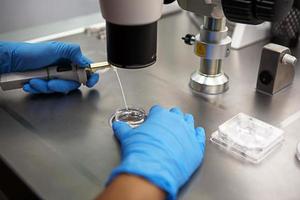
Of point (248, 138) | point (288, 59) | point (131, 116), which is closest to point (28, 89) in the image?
point (131, 116)

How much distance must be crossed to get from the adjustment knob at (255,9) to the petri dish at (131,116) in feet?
0.91

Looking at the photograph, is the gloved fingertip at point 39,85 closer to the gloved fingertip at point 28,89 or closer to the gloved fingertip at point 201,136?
the gloved fingertip at point 28,89

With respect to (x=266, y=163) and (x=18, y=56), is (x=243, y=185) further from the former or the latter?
(x=18, y=56)

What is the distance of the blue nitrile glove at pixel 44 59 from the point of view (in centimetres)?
94

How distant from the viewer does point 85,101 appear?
95 centimetres

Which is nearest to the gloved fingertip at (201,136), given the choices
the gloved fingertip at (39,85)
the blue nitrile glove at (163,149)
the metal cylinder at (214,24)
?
the blue nitrile glove at (163,149)

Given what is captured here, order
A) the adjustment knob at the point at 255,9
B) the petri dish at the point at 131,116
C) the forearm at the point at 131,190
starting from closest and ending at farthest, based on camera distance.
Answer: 1. the forearm at the point at 131,190
2. the adjustment knob at the point at 255,9
3. the petri dish at the point at 131,116

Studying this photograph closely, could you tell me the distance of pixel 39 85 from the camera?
93 cm

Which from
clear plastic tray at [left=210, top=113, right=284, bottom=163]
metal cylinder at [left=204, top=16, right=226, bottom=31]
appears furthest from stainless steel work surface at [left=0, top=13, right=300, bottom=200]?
metal cylinder at [left=204, top=16, right=226, bottom=31]

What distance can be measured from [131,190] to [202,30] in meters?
0.46

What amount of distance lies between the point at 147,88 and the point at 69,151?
0.30 m

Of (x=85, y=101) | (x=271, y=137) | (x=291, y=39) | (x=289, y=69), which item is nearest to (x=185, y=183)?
(x=271, y=137)

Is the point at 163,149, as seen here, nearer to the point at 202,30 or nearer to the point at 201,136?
the point at 201,136

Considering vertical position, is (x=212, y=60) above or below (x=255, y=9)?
below
